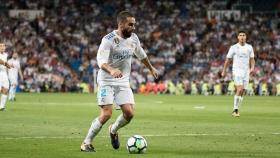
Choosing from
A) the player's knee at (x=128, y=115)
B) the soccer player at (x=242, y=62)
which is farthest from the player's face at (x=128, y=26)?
the soccer player at (x=242, y=62)

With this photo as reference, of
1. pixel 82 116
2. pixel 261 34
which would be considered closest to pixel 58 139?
pixel 82 116

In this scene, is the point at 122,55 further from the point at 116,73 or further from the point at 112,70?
the point at 116,73

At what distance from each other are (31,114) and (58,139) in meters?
10.3

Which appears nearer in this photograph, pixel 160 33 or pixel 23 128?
pixel 23 128

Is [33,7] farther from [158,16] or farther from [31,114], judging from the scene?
[31,114]

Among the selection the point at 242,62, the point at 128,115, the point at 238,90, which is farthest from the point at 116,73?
the point at 242,62

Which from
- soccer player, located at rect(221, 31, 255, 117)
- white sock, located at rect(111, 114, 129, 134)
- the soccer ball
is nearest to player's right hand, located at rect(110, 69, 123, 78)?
the soccer ball

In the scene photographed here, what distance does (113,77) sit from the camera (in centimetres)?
1388

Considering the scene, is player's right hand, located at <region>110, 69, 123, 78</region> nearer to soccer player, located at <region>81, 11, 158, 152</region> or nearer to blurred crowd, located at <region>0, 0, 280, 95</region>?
soccer player, located at <region>81, 11, 158, 152</region>

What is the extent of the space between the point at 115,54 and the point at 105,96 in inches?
32.7

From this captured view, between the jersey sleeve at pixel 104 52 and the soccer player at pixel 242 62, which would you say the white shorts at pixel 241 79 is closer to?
the soccer player at pixel 242 62

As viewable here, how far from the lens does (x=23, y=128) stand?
774 inches

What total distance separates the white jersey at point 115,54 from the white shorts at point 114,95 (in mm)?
106

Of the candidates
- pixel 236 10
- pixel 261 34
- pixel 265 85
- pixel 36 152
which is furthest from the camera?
pixel 236 10
